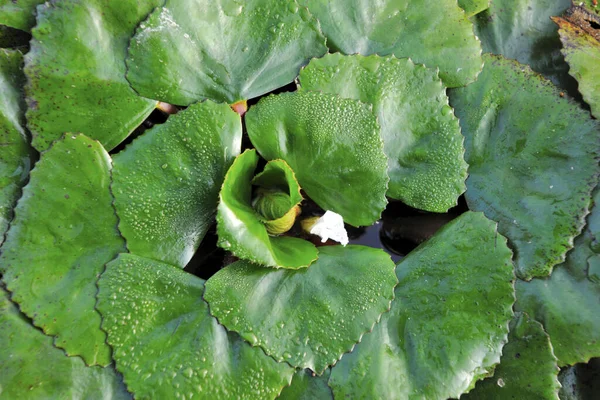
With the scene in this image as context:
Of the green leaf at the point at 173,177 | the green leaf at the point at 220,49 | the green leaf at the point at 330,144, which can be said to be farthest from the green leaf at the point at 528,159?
the green leaf at the point at 173,177

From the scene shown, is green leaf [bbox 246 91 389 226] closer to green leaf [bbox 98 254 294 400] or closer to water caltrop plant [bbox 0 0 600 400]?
water caltrop plant [bbox 0 0 600 400]

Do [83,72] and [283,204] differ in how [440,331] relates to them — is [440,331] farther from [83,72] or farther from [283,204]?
[83,72]

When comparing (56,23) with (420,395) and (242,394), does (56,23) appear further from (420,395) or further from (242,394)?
(420,395)

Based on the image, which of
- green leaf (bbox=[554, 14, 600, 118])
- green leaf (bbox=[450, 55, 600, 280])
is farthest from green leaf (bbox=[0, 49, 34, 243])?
green leaf (bbox=[554, 14, 600, 118])

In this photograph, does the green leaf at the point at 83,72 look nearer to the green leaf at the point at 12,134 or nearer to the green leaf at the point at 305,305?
the green leaf at the point at 12,134

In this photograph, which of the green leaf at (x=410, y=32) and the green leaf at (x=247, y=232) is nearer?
the green leaf at (x=247, y=232)

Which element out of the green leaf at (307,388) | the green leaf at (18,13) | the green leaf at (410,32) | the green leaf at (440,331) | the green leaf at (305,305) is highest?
the green leaf at (18,13)

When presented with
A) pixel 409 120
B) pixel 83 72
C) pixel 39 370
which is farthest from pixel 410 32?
pixel 39 370
